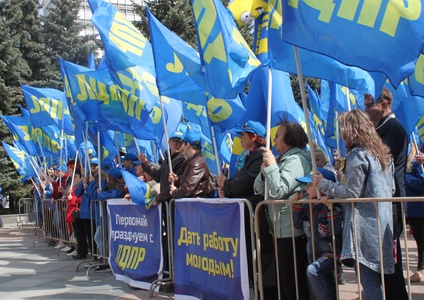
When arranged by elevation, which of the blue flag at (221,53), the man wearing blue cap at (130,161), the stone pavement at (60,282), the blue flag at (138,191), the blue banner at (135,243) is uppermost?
the blue flag at (221,53)

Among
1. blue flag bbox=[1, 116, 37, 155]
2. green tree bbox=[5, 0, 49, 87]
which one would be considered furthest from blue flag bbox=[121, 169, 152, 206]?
green tree bbox=[5, 0, 49, 87]

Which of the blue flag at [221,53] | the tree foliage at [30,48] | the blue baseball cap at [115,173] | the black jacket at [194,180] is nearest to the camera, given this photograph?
the blue flag at [221,53]

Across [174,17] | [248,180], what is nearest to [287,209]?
[248,180]

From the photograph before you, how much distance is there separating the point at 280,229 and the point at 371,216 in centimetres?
120

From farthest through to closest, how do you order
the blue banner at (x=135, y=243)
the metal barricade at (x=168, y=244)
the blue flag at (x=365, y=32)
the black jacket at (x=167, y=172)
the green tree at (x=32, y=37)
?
the green tree at (x=32, y=37) → the blue banner at (x=135, y=243) → the black jacket at (x=167, y=172) → the metal barricade at (x=168, y=244) → the blue flag at (x=365, y=32)

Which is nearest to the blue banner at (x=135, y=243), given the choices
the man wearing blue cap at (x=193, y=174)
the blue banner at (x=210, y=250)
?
the man wearing blue cap at (x=193, y=174)

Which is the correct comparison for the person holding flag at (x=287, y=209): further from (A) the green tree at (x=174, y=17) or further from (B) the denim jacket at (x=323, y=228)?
(A) the green tree at (x=174, y=17)

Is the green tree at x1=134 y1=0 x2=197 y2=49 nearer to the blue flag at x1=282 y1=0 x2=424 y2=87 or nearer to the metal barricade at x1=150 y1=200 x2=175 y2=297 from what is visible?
the metal barricade at x1=150 y1=200 x2=175 y2=297

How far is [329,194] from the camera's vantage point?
15.0ft

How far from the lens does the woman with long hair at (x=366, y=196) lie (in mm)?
4383

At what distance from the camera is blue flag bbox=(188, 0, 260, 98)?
6.50m

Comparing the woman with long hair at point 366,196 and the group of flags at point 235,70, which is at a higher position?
the group of flags at point 235,70

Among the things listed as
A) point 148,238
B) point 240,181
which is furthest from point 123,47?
point 240,181

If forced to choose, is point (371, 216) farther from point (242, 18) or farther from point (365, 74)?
point (242, 18)
